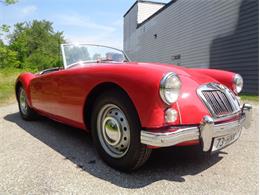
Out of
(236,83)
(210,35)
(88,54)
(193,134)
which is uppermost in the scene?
(210,35)

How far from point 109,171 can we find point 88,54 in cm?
205

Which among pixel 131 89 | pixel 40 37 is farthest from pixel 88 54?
pixel 40 37

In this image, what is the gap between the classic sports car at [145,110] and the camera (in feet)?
6.86

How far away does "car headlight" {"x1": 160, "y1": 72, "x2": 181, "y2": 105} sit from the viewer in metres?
2.08

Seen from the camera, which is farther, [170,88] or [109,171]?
[109,171]

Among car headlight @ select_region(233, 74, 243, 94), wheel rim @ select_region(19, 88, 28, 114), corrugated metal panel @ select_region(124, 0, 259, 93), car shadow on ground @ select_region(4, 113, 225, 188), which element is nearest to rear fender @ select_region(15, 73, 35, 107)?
wheel rim @ select_region(19, 88, 28, 114)

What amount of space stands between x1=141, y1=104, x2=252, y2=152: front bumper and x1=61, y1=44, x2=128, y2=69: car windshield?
203 cm

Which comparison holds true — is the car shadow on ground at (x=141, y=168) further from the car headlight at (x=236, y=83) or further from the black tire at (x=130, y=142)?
the car headlight at (x=236, y=83)

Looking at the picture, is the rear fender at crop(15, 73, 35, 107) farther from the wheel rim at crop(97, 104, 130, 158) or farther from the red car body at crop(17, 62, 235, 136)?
the wheel rim at crop(97, 104, 130, 158)

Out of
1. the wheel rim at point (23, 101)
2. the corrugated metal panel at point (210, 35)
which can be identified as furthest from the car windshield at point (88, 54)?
the corrugated metal panel at point (210, 35)

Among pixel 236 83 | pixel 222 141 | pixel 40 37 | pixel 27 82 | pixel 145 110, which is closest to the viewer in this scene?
pixel 145 110

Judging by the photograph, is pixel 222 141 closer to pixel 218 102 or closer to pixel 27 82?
pixel 218 102

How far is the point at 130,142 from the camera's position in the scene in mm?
2248

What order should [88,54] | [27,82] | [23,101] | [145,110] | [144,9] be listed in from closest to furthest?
[145,110]
[88,54]
[27,82]
[23,101]
[144,9]
